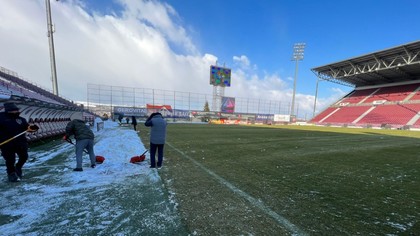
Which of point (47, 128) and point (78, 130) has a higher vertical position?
point (78, 130)

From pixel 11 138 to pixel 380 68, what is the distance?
52.3 m

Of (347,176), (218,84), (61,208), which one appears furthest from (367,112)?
(61,208)

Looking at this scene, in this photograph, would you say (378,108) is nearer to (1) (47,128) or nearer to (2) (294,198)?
(2) (294,198)

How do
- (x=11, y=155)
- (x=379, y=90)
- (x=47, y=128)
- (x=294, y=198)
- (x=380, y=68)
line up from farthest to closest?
(x=379, y=90), (x=380, y=68), (x=47, y=128), (x=11, y=155), (x=294, y=198)

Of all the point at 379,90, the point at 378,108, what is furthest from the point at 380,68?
the point at 379,90

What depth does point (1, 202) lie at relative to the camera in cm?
323

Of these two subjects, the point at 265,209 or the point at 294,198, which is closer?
the point at 265,209

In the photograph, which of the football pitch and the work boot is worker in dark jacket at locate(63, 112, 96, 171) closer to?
the work boot

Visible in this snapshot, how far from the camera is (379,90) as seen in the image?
4803 centimetres

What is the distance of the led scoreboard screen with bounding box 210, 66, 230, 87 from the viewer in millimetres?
56900

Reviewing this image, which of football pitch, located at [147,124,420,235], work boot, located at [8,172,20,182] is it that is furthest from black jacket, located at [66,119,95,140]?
football pitch, located at [147,124,420,235]

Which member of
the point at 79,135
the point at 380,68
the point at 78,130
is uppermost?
the point at 380,68

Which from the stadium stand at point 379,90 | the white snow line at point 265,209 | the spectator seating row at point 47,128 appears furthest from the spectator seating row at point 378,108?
the spectator seating row at point 47,128

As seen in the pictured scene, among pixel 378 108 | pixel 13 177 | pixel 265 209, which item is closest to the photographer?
pixel 265 209
